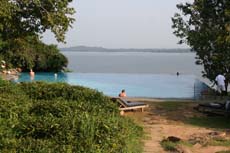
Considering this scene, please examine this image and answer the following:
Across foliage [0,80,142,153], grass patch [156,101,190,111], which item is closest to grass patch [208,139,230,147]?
foliage [0,80,142,153]

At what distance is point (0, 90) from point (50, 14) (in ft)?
9.44

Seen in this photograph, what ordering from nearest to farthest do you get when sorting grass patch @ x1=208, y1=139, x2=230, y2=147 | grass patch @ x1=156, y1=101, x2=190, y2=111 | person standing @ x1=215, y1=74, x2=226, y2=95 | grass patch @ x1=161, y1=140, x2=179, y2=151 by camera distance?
grass patch @ x1=161, y1=140, x2=179, y2=151, grass patch @ x1=208, y1=139, x2=230, y2=147, grass patch @ x1=156, y1=101, x2=190, y2=111, person standing @ x1=215, y1=74, x2=226, y2=95

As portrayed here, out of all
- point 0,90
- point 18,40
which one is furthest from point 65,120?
point 18,40

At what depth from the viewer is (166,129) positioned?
45.1 feet

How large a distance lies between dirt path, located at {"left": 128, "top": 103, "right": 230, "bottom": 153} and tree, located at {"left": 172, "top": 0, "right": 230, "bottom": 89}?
204 inches

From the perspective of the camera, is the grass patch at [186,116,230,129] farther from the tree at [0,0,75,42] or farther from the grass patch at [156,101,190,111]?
the tree at [0,0,75,42]

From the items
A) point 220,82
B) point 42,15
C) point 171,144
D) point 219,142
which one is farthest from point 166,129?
point 220,82

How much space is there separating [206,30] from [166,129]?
10.5 meters

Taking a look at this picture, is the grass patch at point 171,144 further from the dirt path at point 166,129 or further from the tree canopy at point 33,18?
the tree canopy at point 33,18

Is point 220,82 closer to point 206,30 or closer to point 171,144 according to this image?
point 206,30

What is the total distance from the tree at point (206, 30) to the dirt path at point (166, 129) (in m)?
5.19

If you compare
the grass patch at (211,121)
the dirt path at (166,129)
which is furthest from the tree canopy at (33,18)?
the grass patch at (211,121)

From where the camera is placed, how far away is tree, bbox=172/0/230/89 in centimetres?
2248

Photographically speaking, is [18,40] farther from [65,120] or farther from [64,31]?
[65,120]
